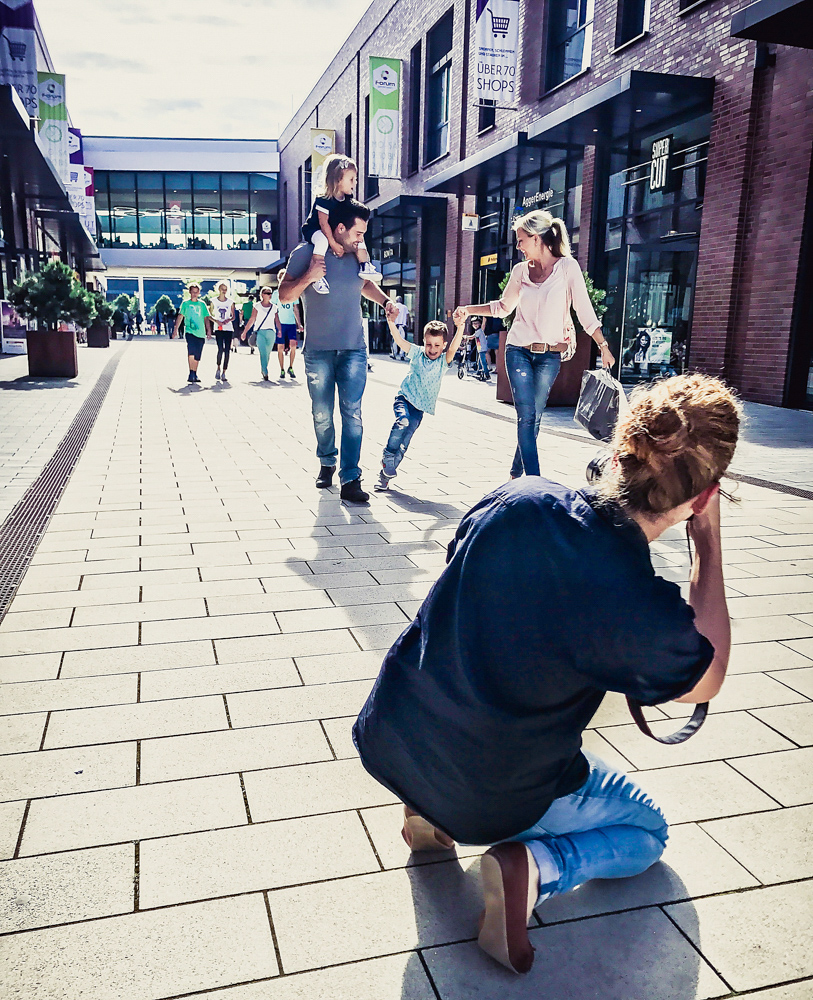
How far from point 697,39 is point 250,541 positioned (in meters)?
11.9

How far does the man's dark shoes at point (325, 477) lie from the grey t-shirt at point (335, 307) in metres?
0.91

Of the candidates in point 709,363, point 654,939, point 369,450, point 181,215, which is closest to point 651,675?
point 654,939

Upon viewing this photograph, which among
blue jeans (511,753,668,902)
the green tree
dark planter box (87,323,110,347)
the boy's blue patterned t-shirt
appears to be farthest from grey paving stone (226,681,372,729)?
dark planter box (87,323,110,347)

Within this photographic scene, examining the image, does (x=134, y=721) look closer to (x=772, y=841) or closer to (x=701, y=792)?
(x=701, y=792)

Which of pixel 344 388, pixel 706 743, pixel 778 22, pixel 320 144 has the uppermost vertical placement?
pixel 320 144

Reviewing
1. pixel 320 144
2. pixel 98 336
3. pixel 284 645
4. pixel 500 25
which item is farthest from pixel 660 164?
pixel 320 144

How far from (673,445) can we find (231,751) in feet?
5.49

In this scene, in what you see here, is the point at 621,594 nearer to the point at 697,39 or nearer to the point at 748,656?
the point at 748,656

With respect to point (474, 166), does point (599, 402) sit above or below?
below

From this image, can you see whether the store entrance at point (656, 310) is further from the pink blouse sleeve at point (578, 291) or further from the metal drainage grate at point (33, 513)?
the metal drainage grate at point (33, 513)

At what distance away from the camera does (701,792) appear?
95.6 inches

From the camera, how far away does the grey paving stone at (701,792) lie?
2334mm

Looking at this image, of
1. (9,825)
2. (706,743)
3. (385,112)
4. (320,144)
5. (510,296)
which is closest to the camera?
(9,825)

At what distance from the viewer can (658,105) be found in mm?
13109
